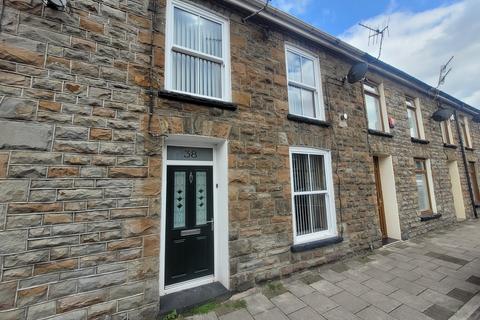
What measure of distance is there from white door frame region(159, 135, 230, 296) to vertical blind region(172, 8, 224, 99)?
35.3 inches

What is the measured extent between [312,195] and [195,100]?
3.27 meters

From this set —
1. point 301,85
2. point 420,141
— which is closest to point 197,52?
point 301,85

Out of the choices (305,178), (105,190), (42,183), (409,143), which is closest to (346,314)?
(305,178)

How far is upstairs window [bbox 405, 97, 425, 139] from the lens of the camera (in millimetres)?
8352

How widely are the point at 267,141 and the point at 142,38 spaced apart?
2.67 meters

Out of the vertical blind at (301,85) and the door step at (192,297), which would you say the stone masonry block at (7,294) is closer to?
the door step at (192,297)

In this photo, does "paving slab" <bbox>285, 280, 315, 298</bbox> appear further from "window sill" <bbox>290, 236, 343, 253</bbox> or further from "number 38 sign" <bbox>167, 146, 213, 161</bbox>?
"number 38 sign" <bbox>167, 146, 213, 161</bbox>

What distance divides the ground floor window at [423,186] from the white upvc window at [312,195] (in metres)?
4.66

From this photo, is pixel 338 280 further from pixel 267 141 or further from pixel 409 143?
pixel 409 143

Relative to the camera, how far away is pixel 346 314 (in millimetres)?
3049

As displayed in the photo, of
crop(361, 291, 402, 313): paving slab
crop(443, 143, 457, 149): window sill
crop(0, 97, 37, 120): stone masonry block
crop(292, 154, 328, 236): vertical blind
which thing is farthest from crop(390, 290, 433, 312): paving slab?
crop(443, 143, 457, 149): window sill

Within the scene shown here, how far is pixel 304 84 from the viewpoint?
17.4 feet

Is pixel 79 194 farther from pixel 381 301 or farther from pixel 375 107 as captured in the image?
pixel 375 107

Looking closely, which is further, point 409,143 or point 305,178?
point 409,143
